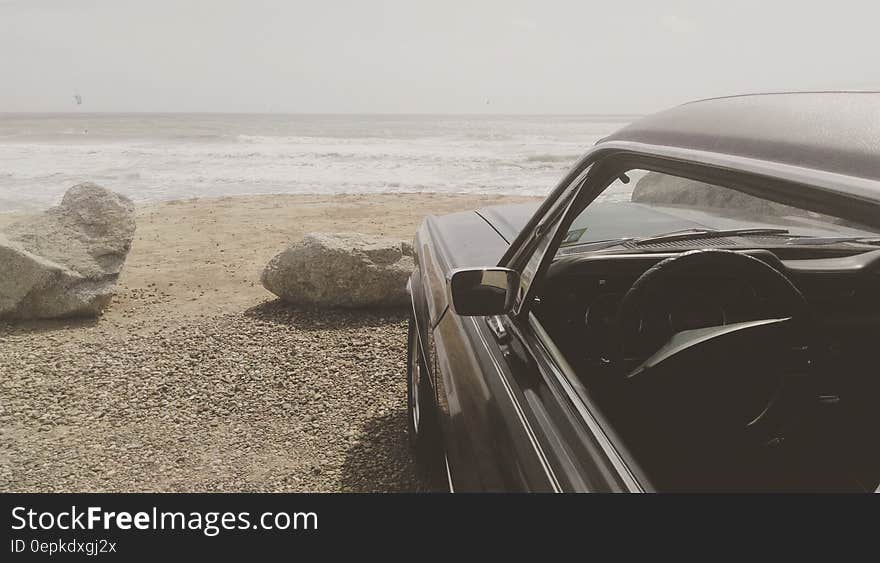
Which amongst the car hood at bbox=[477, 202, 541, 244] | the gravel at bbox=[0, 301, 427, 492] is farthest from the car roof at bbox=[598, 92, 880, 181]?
the gravel at bbox=[0, 301, 427, 492]

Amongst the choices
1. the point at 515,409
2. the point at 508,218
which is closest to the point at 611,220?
the point at 508,218

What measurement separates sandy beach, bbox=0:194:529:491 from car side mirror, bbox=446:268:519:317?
164 centimetres

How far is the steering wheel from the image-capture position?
125cm

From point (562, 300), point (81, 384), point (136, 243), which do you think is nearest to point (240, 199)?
point (136, 243)

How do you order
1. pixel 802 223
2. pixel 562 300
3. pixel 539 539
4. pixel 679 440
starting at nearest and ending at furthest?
pixel 539 539, pixel 679 440, pixel 562 300, pixel 802 223

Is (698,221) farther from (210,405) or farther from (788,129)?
(210,405)

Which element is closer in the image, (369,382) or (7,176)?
(369,382)

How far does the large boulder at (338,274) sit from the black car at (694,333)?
3.26 m

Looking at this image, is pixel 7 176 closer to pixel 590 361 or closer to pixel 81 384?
pixel 81 384

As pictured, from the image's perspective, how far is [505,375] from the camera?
1.67m

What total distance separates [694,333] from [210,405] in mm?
3338

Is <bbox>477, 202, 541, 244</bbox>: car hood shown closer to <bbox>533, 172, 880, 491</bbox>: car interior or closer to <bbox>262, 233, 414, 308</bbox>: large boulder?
<bbox>533, 172, 880, 491</bbox>: car interior

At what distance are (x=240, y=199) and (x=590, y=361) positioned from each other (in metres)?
13.5

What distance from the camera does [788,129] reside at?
1137 mm
